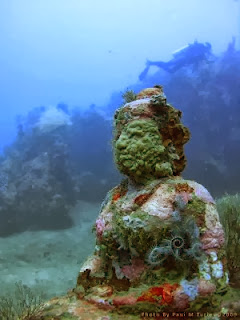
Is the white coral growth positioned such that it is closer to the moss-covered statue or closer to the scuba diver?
the scuba diver

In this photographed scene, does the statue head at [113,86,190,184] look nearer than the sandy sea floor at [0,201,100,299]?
Yes

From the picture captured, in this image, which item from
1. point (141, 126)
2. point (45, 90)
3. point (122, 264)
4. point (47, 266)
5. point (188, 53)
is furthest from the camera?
point (45, 90)

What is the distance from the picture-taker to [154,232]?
10.0 ft

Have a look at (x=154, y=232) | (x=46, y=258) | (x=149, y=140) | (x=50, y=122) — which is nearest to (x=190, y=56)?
(x=50, y=122)

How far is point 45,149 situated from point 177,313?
17.9m

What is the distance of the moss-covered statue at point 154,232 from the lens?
2.86 meters

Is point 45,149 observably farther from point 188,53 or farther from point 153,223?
point 153,223

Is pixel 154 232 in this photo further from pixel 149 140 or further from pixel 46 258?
pixel 46 258

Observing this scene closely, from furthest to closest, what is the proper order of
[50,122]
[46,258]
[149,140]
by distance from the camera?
1. [50,122]
2. [46,258]
3. [149,140]

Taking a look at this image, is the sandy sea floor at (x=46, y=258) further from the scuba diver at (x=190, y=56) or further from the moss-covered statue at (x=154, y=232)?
the scuba diver at (x=190, y=56)

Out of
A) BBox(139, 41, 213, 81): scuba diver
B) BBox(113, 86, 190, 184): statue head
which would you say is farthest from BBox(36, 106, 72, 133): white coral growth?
BBox(113, 86, 190, 184): statue head

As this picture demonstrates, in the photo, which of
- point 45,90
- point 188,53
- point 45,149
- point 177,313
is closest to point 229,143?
point 188,53

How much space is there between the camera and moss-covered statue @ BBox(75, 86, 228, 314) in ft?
9.39

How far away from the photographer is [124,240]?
323 cm
